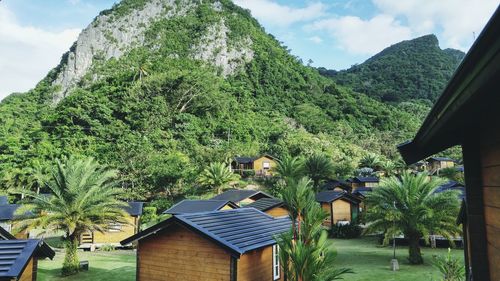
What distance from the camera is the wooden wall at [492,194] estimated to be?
307 cm

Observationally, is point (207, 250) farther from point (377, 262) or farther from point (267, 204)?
point (267, 204)

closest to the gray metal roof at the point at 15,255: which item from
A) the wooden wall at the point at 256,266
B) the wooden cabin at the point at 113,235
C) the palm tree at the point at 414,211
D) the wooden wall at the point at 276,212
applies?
the wooden wall at the point at 256,266

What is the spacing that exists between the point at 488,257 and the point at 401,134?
288ft

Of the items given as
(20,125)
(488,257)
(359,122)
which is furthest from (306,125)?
(488,257)

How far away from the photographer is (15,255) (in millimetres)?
9148

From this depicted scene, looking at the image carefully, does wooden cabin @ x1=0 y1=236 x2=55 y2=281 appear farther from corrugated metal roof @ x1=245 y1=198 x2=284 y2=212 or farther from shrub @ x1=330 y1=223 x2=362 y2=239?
shrub @ x1=330 y1=223 x2=362 y2=239

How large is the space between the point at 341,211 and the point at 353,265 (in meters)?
16.0

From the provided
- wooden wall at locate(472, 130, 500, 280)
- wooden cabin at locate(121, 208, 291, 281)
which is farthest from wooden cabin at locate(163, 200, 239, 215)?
wooden wall at locate(472, 130, 500, 280)

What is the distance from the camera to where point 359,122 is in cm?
9656

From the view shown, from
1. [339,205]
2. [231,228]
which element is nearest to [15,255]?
[231,228]

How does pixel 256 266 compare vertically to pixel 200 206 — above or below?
below

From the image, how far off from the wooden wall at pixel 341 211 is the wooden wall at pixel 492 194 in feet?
107

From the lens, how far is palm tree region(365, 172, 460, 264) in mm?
19766

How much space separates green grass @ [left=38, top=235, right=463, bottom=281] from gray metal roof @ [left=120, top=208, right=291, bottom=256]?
192 inches
